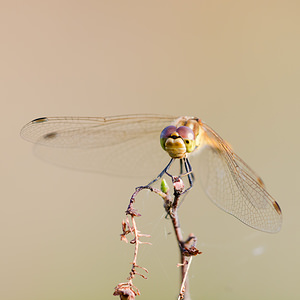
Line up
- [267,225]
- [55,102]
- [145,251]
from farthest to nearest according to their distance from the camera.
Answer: [55,102] < [145,251] < [267,225]

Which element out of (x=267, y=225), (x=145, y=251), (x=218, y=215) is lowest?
(x=267, y=225)

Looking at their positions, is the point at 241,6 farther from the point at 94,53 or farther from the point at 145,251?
the point at 145,251

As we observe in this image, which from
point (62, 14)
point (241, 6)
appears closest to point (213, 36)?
point (241, 6)

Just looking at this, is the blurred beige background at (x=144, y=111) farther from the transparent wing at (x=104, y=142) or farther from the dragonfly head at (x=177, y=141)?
the dragonfly head at (x=177, y=141)

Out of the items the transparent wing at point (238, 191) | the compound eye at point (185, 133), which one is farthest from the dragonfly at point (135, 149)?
the compound eye at point (185, 133)

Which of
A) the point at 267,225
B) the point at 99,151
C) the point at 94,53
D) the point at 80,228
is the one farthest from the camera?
the point at 94,53

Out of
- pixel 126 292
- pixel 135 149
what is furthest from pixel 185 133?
pixel 135 149

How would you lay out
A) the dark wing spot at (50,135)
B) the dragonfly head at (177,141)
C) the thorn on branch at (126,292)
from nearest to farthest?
the thorn on branch at (126,292)
the dragonfly head at (177,141)
the dark wing spot at (50,135)

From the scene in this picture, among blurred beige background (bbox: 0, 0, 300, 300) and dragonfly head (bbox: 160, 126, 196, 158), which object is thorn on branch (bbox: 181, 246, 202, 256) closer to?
dragonfly head (bbox: 160, 126, 196, 158)

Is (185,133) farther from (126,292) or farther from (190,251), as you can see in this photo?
(126,292)
